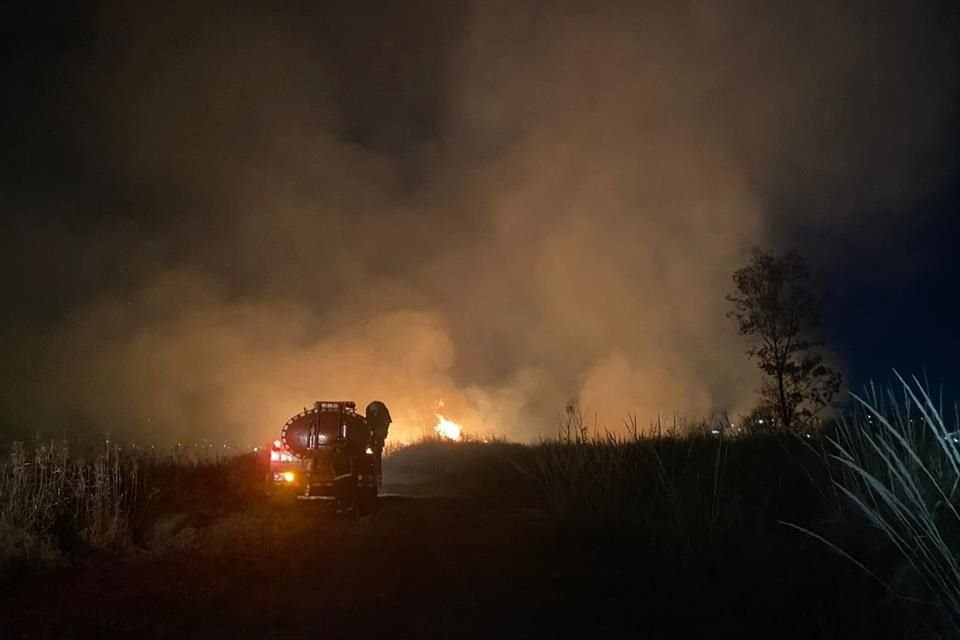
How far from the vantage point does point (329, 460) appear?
67.9ft

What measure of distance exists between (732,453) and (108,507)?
11.7 metres

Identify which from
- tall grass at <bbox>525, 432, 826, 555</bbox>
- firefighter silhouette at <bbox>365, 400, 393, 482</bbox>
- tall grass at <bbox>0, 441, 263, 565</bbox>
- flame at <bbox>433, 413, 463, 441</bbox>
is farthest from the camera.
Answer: flame at <bbox>433, 413, 463, 441</bbox>

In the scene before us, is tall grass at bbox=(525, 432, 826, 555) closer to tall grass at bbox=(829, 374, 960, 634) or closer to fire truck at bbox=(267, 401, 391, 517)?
tall grass at bbox=(829, 374, 960, 634)

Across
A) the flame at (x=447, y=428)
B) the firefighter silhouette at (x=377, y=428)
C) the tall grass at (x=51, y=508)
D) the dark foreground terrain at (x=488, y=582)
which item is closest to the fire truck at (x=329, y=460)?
the firefighter silhouette at (x=377, y=428)

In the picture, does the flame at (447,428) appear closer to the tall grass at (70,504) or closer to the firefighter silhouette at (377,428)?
the firefighter silhouette at (377,428)

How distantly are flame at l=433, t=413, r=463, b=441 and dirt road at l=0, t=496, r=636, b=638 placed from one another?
3866cm

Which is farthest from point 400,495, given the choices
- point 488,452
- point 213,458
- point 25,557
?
point 25,557

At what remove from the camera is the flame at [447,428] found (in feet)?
178

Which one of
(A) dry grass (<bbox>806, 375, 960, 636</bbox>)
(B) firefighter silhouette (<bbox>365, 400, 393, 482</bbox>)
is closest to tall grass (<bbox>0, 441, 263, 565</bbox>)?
(B) firefighter silhouette (<bbox>365, 400, 393, 482</bbox>)

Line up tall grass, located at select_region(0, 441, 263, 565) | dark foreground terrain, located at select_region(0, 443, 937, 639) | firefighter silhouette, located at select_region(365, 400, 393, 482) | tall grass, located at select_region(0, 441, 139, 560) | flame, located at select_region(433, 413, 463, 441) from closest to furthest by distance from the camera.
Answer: dark foreground terrain, located at select_region(0, 443, 937, 639) < tall grass, located at select_region(0, 441, 139, 560) < tall grass, located at select_region(0, 441, 263, 565) < firefighter silhouette, located at select_region(365, 400, 393, 482) < flame, located at select_region(433, 413, 463, 441)

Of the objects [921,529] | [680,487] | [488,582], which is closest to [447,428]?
[680,487]

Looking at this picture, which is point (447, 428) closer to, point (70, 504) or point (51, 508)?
point (70, 504)

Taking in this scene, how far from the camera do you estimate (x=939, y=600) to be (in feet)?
21.1

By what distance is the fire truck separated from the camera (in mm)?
20312
